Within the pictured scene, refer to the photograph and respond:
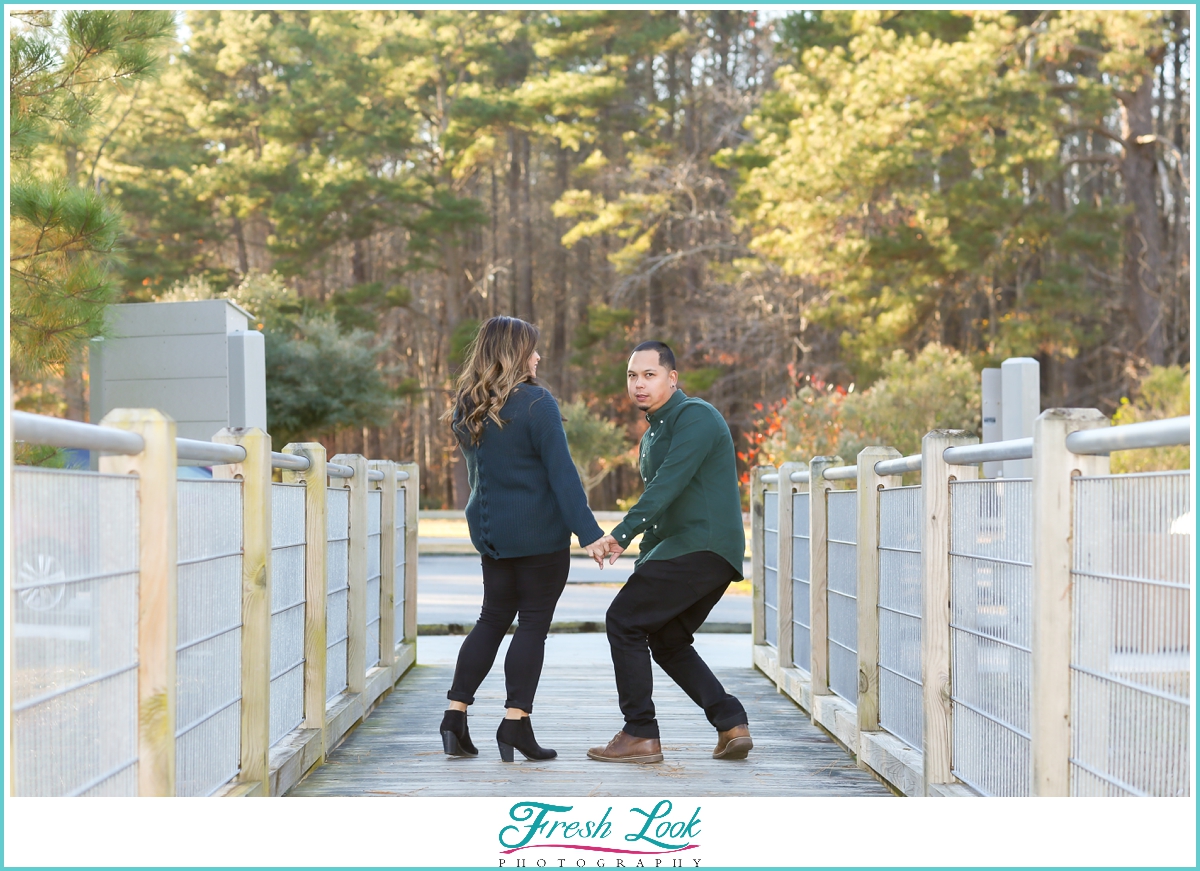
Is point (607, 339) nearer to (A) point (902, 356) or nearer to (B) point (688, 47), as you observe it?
(B) point (688, 47)

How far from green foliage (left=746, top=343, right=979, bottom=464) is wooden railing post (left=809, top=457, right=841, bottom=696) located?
9865mm

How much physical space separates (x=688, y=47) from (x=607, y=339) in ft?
24.0

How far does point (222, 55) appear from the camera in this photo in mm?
29219

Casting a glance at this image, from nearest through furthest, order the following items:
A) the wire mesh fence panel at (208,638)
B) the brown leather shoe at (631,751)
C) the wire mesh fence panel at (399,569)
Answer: the wire mesh fence panel at (208,638) < the brown leather shoe at (631,751) < the wire mesh fence panel at (399,569)

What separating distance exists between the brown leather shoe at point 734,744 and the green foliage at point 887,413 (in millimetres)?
10890

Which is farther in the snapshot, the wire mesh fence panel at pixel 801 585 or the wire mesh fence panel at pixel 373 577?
the wire mesh fence panel at pixel 373 577

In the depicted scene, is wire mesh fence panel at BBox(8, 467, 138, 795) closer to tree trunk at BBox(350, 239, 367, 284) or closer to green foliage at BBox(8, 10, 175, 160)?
green foliage at BBox(8, 10, 175, 160)

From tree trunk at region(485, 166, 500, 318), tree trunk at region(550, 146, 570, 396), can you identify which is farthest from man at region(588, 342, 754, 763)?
tree trunk at region(485, 166, 500, 318)

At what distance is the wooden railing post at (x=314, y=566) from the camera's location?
4.58 m

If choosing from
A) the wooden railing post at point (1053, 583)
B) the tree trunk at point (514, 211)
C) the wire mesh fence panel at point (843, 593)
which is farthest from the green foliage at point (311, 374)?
the wooden railing post at point (1053, 583)

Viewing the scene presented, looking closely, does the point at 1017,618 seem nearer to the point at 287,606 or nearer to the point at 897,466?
the point at 897,466

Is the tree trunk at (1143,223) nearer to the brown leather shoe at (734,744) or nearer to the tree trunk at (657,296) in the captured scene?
the tree trunk at (657,296)

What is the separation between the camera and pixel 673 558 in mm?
4410

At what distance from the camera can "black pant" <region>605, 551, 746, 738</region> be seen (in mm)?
4402
